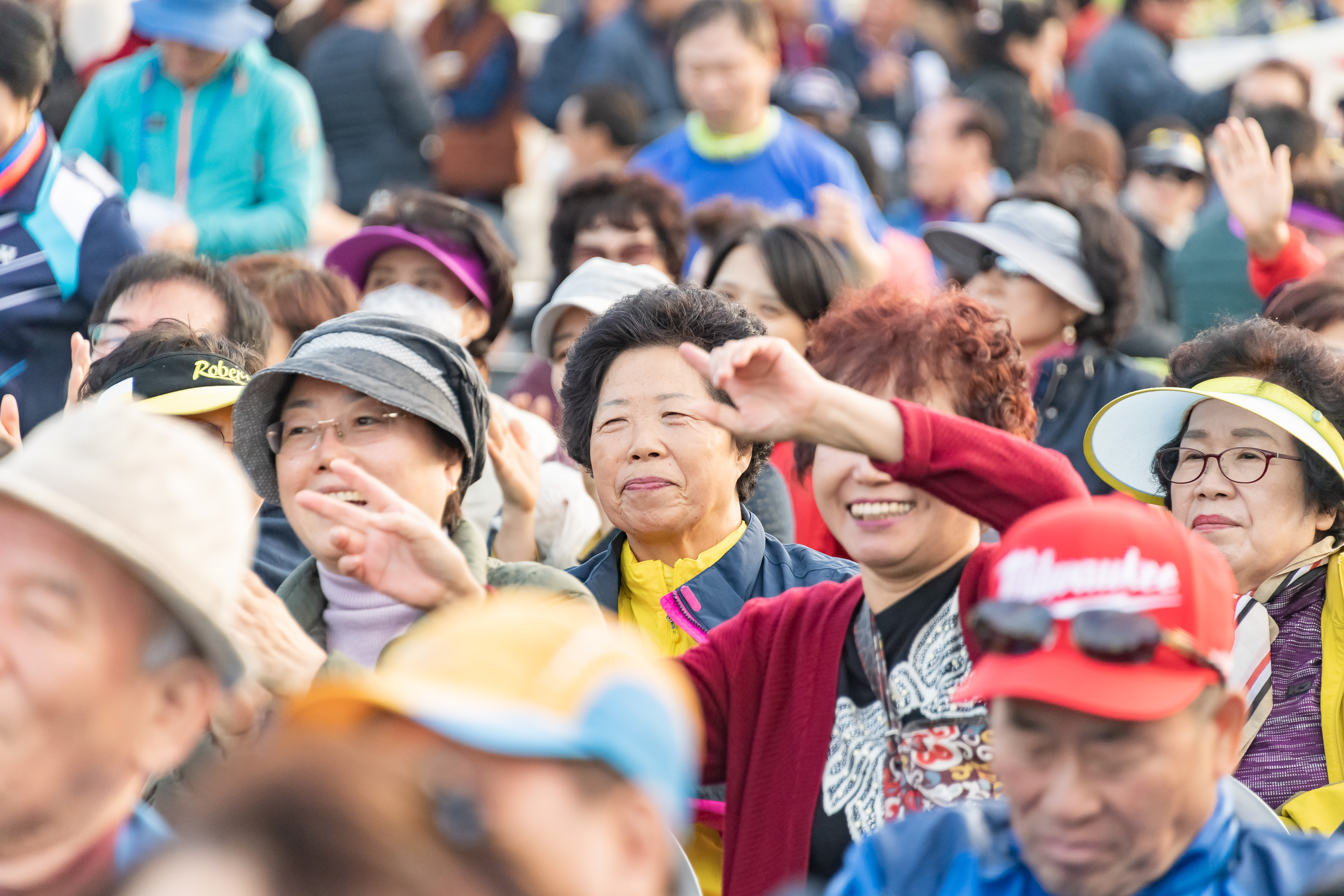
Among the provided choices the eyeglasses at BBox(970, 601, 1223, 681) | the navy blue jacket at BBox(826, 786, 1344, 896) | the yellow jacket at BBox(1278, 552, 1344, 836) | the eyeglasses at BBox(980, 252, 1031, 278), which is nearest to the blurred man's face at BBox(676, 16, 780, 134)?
the eyeglasses at BBox(980, 252, 1031, 278)

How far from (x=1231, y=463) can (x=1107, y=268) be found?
2.28 meters

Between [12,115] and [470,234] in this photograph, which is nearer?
[12,115]

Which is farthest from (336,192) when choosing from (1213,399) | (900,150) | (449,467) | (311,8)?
(1213,399)

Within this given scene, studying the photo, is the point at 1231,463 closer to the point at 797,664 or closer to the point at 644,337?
the point at 797,664

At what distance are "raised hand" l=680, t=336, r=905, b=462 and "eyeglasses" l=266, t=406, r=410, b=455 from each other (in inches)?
36.0

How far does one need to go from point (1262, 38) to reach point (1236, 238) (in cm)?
623

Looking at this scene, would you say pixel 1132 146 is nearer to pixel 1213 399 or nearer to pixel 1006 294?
pixel 1006 294

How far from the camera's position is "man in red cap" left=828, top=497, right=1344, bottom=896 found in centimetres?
192

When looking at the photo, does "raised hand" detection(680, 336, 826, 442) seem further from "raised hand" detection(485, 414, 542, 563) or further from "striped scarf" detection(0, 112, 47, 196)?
"striped scarf" detection(0, 112, 47, 196)

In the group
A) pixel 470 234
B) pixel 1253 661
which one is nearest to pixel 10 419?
pixel 470 234

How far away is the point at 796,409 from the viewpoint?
2348mm

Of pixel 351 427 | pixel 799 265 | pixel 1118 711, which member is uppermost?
pixel 1118 711

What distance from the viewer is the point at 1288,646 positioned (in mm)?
3078

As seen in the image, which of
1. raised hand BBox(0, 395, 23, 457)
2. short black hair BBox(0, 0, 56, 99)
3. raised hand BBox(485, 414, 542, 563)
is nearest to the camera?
raised hand BBox(0, 395, 23, 457)
